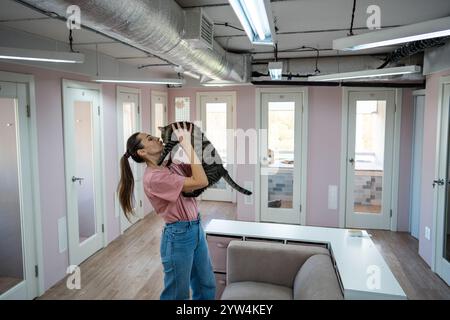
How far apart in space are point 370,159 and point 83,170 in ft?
13.1

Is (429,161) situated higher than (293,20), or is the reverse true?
(293,20)

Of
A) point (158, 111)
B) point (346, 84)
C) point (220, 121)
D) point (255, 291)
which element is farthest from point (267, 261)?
point (220, 121)

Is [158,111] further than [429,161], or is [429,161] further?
[158,111]

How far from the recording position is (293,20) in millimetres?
3182

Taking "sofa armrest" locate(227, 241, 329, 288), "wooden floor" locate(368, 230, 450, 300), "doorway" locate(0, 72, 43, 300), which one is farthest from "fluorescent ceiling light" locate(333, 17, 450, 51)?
"doorway" locate(0, 72, 43, 300)

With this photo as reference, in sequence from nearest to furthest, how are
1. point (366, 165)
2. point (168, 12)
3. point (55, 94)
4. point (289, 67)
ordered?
point (168, 12)
point (55, 94)
point (289, 67)
point (366, 165)

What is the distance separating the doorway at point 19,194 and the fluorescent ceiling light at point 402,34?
277cm

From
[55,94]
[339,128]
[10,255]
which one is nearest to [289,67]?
[339,128]

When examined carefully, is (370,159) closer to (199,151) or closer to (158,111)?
(158,111)

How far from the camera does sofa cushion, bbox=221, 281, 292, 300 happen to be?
8.30 feet

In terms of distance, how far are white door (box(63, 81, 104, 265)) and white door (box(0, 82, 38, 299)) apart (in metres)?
0.62

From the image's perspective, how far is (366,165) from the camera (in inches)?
215

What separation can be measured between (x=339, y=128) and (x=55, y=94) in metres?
3.83
